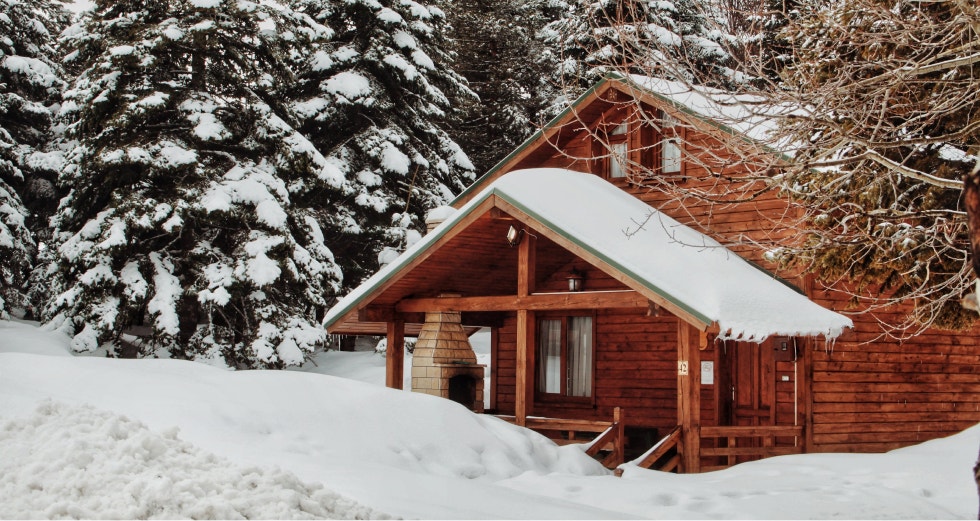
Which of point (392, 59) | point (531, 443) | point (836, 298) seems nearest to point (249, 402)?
point (531, 443)

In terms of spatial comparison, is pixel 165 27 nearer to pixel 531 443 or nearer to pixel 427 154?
pixel 427 154

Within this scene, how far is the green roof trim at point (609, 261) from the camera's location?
484 inches

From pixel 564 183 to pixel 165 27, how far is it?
11.8 meters

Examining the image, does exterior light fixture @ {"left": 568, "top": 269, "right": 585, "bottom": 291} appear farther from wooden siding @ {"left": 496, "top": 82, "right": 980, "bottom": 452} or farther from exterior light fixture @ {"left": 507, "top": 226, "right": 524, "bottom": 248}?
exterior light fixture @ {"left": 507, "top": 226, "right": 524, "bottom": 248}

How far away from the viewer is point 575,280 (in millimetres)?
16125

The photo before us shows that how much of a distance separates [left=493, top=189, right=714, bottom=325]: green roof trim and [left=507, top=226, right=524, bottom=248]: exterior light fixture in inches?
26.7

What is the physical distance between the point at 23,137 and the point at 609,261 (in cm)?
2254

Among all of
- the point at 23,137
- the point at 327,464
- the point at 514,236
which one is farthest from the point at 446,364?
the point at 23,137

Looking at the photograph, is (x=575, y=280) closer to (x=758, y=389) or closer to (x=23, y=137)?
(x=758, y=389)

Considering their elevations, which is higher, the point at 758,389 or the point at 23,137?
the point at 23,137

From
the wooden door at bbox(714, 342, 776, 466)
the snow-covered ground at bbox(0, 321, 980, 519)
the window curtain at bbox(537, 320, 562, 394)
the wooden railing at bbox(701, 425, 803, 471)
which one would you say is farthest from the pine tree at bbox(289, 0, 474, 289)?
the snow-covered ground at bbox(0, 321, 980, 519)

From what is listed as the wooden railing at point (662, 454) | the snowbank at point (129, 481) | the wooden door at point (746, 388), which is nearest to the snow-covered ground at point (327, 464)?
the snowbank at point (129, 481)

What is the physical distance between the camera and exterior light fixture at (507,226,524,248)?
14750 mm

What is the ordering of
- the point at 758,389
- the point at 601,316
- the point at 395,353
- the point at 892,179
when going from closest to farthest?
the point at 892,179
the point at 758,389
the point at 395,353
the point at 601,316
